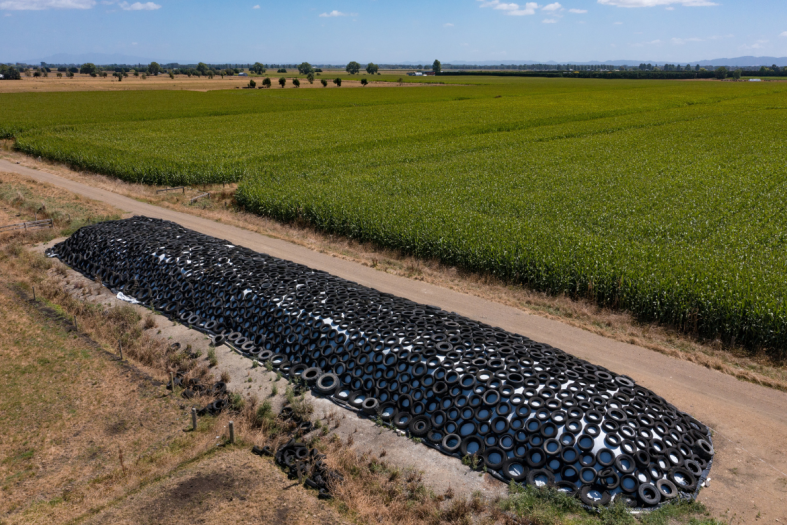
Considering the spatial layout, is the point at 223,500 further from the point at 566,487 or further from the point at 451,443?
the point at 566,487

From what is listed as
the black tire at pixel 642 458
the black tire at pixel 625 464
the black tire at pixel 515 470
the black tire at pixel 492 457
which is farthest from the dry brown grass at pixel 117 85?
the black tire at pixel 642 458

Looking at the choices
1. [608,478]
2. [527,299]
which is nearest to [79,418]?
[608,478]

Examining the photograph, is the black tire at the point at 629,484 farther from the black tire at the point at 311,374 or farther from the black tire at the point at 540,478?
the black tire at the point at 311,374

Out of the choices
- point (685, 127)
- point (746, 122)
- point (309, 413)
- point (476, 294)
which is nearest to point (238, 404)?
point (309, 413)

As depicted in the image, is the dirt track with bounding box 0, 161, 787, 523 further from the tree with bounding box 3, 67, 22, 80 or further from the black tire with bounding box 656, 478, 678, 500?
the tree with bounding box 3, 67, 22, 80

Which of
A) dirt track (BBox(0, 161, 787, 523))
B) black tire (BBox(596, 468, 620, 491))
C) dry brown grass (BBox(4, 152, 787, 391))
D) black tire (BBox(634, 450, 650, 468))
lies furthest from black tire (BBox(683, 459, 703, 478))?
dry brown grass (BBox(4, 152, 787, 391))

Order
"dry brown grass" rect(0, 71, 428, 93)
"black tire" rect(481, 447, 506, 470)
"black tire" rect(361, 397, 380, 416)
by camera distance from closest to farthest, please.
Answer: "black tire" rect(481, 447, 506, 470), "black tire" rect(361, 397, 380, 416), "dry brown grass" rect(0, 71, 428, 93)

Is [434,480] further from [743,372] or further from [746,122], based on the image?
[746,122]
